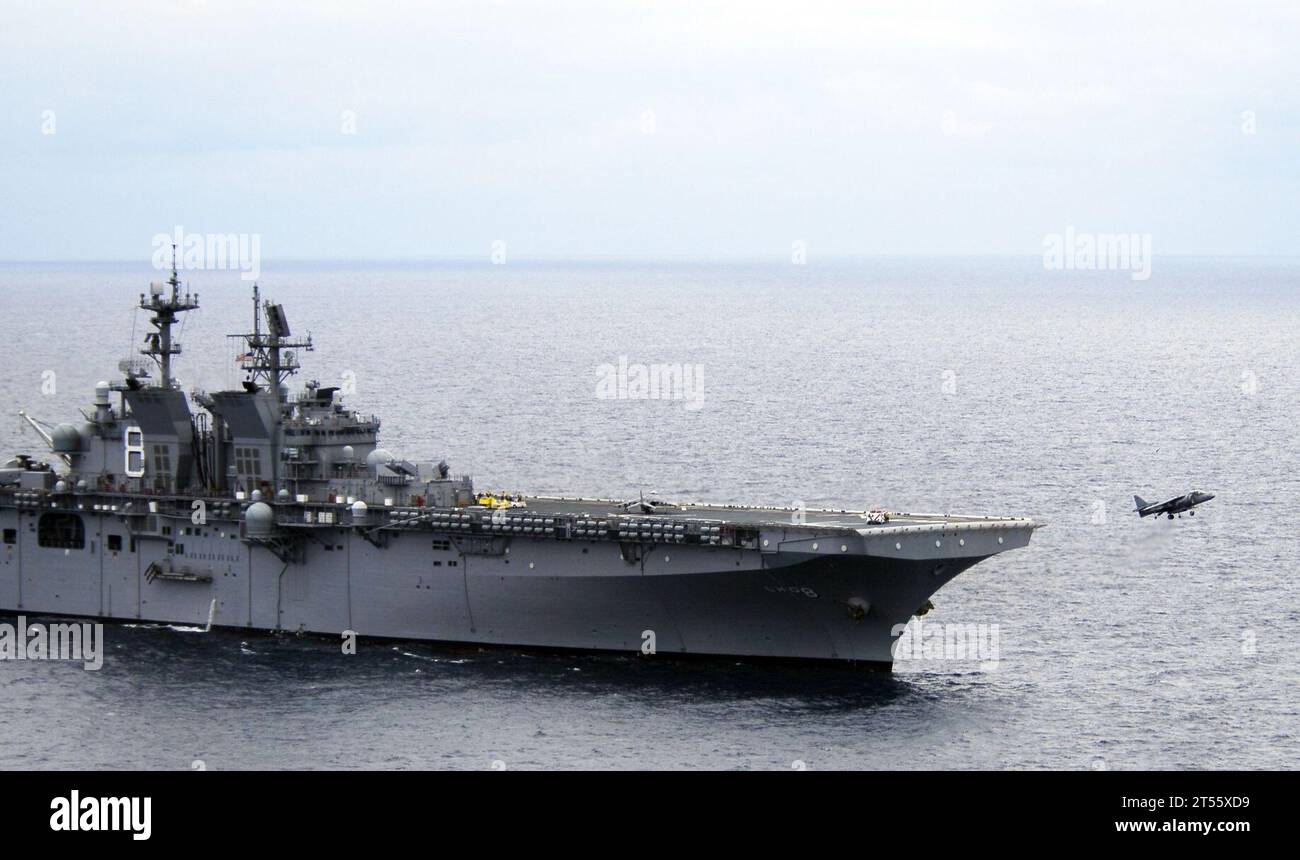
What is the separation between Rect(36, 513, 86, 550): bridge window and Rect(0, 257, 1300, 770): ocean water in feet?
9.31

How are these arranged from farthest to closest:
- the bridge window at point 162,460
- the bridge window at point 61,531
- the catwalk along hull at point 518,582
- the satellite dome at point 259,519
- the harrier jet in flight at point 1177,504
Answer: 1. the bridge window at point 61,531
2. the bridge window at point 162,460
3. the harrier jet in flight at point 1177,504
4. the satellite dome at point 259,519
5. the catwalk along hull at point 518,582

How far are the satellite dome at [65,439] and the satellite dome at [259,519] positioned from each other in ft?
22.6

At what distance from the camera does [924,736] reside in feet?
114

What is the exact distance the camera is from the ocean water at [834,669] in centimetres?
3484

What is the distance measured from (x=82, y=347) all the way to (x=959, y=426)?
6910cm

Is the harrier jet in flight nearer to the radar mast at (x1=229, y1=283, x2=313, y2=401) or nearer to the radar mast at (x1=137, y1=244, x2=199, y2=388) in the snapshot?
the radar mast at (x1=229, y1=283, x2=313, y2=401)

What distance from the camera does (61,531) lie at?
4672cm

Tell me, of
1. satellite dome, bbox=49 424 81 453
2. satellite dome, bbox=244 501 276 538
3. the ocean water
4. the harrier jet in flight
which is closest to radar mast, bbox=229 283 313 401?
satellite dome, bbox=244 501 276 538

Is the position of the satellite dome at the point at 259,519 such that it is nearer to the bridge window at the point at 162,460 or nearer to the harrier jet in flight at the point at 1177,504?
the bridge window at the point at 162,460

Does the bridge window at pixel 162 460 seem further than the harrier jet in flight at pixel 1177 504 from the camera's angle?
Yes

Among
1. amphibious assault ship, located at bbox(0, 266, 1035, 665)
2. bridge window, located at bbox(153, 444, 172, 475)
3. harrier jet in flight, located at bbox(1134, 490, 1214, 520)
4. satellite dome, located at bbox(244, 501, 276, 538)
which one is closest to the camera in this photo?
amphibious assault ship, located at bbox(0, 266, 1035, 665)

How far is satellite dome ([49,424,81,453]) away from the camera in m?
47.0

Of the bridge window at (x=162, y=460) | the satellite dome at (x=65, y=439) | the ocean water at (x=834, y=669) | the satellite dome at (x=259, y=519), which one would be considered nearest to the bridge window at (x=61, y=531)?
the satellite dome at (x=65, y=439)

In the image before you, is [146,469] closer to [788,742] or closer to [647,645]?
[647,645]
